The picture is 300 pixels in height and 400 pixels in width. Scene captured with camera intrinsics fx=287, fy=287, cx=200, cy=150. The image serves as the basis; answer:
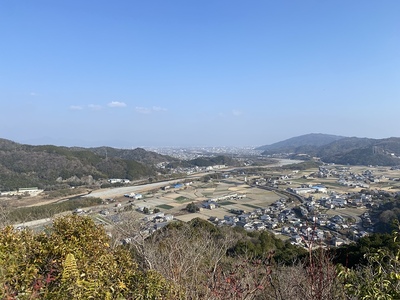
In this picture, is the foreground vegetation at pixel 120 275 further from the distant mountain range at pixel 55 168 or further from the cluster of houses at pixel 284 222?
the distant mountain range at pixel 55 168

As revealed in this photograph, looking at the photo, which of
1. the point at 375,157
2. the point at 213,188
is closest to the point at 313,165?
the point at 375,157

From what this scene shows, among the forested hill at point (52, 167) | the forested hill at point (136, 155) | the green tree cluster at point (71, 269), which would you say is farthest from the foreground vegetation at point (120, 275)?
the forested hill at point (136, 155)

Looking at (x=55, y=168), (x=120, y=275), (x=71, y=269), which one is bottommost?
(x=55, y=168)

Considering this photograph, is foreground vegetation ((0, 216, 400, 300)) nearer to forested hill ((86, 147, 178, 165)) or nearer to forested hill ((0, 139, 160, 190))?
forested hill ((0, 139, 160, 190))

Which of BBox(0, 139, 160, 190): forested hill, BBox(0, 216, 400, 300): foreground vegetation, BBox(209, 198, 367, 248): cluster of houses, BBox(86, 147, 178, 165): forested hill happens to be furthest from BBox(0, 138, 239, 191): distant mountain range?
BBox(0, 216, 400, 300): foreground vegetation

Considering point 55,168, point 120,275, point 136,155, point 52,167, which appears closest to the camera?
point 120,275

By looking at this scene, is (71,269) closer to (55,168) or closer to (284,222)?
(284,222)

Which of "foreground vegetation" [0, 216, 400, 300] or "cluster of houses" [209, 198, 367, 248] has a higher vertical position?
"foreground vegetation" [0, 216, 400, 300]

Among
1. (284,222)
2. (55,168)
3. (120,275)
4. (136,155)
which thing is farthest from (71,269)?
(136,155)

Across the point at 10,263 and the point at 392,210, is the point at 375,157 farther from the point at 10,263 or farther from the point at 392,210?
the point at 10,263
